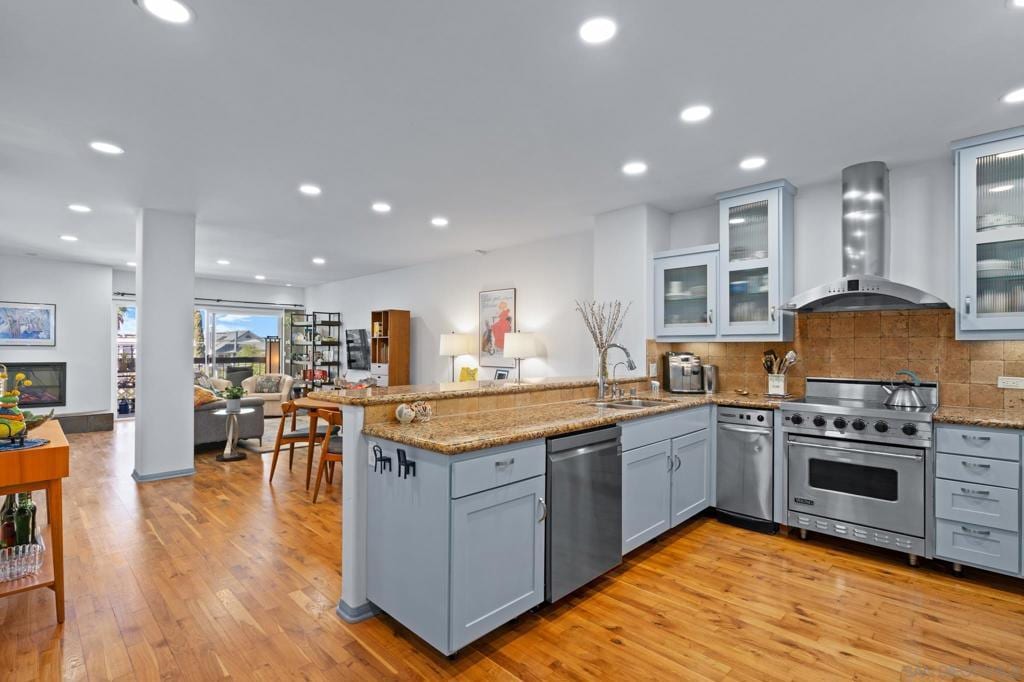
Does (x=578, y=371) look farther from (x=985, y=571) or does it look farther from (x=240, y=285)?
(x=240, y=285)

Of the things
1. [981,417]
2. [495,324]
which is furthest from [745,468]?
[495,324]

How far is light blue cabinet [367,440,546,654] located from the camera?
6.43 ft

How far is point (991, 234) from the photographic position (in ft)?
9.52

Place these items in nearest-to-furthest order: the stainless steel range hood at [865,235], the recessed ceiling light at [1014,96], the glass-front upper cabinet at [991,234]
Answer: the recessed ceiling light at [1014,96] < the glass-front upper cabinet at [991,234] < the stainless steel range hood at [865,235]

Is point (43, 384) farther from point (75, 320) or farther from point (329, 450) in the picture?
point (329, 450)

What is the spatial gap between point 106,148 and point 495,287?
4063 millimetres

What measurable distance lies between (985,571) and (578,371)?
3393 mm

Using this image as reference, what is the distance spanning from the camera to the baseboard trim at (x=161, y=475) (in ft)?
15.0

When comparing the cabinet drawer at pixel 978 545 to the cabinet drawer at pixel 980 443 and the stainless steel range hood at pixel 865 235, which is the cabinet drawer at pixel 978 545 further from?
the stainless steel range hood at pixel 865 235

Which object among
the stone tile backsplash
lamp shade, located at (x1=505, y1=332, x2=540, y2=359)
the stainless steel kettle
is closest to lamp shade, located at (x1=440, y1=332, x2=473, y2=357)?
lamp shade, located at (x1=505, y1=332, x2=540, y2=359)

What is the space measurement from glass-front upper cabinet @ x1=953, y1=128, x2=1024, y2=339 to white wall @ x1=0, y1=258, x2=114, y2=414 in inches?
398

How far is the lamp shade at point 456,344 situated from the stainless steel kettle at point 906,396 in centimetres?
448

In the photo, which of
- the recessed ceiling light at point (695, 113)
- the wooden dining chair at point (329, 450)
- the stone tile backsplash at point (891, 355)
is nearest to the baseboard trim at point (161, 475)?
the wooden dining chair at point (329, 450)

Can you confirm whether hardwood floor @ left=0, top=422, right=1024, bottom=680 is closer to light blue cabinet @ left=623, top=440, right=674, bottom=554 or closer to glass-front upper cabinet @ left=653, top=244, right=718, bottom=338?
light blue cabinet @ left=623, top=440, right=674, bottom=554
